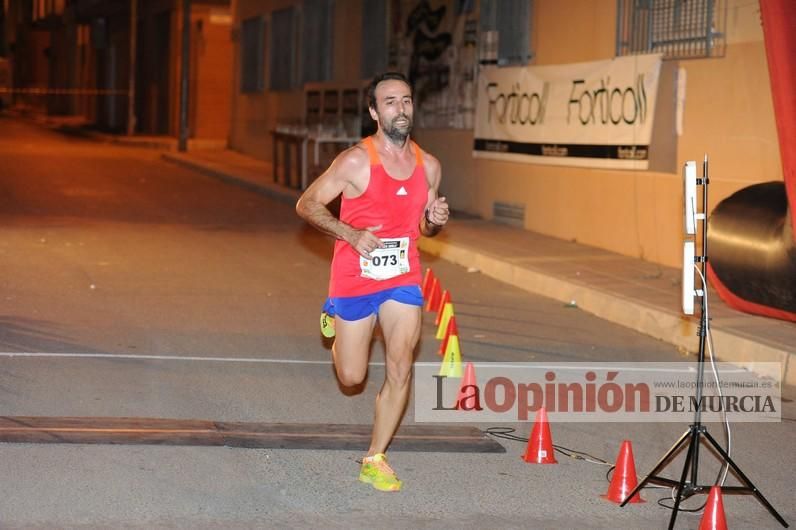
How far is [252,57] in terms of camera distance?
126 feet

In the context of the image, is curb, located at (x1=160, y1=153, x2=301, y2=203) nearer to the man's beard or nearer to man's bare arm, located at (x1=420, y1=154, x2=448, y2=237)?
man's bare arm, located at (x1=420, y1=154, x2=448, y2=237)

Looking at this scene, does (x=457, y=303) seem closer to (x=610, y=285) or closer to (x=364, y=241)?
(x=610, y=285)

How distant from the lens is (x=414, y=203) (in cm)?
644

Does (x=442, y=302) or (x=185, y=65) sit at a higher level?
(x=185, y=65)

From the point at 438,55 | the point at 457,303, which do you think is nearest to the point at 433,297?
the point at 457,303

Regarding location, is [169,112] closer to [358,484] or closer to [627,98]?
[627,98]

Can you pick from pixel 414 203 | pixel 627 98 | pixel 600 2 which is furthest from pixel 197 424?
pixel 600 2

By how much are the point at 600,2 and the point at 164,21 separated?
35838 millimetres

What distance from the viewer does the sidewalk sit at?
408 inches

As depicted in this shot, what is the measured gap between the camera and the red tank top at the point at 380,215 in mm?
6371

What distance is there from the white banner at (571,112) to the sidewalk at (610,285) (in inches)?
46.3

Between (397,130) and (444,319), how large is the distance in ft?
13.6

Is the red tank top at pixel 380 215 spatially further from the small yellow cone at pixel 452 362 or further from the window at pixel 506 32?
the window at pixel 506 32

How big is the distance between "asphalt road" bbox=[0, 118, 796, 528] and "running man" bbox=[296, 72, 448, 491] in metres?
0.51
